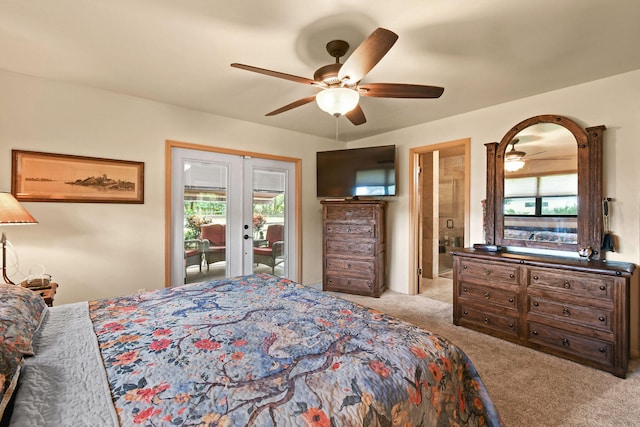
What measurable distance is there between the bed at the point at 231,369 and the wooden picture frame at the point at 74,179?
162 centimetres

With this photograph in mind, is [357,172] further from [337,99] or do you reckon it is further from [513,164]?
[337,99]

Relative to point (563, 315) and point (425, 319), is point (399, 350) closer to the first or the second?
point (563, 315)

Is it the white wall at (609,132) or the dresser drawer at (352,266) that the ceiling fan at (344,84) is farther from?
the dresser drawer at (352,266)

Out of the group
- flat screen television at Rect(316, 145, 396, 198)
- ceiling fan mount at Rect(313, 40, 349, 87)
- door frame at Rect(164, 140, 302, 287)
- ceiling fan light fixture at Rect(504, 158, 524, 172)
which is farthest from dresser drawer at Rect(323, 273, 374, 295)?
ceiling fan mount at Rect(313, 40, 349, 87)

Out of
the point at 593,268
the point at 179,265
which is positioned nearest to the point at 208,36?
the point at 179,265

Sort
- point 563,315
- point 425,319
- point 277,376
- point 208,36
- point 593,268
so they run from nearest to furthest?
point 277,376 → point 208,36 → point 593,268 → point 563,315 → point 425,319

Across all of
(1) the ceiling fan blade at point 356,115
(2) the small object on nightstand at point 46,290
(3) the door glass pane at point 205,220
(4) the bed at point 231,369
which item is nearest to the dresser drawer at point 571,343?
(4) the bed at point 231,369

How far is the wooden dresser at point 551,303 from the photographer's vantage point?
2156mm

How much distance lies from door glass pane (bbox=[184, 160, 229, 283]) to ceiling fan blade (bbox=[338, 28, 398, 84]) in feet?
7.89

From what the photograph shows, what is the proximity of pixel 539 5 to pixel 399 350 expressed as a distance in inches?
83.6

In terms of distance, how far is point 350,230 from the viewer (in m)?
4.19

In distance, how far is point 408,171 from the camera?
4176mm

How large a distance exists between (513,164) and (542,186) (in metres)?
0.36

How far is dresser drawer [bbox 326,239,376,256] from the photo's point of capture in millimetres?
4051
